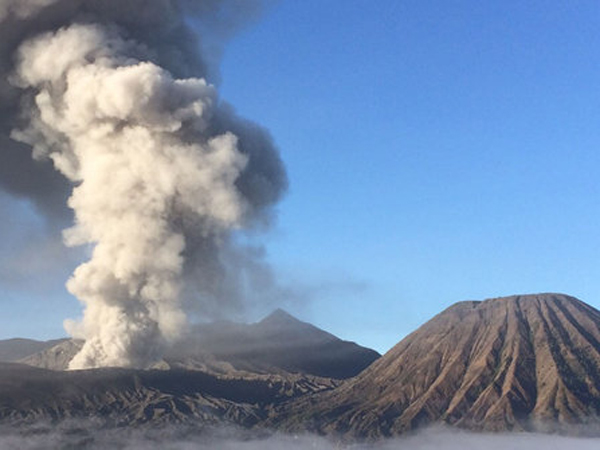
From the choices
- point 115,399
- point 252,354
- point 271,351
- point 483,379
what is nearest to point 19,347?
point 252,354

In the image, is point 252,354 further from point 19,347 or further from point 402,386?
point 19,347

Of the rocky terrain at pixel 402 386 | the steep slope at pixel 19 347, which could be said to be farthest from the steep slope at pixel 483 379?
the steep slope at pixel 19 347

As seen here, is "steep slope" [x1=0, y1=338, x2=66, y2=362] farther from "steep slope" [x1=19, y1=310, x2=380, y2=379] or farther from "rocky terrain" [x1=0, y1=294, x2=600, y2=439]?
"rocky terrain" [x1=0, y1=294, x2=600, y2=439]

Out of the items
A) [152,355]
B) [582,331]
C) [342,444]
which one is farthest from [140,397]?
[582,331]

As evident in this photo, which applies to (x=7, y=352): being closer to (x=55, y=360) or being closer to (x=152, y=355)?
(x=55, y=360)

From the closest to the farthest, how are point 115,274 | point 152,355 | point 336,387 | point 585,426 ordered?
point 115,274, point 152,355, point 585,426, point 336,387

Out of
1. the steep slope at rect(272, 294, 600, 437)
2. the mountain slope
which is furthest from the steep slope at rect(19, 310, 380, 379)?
the steep slope at rect(272, 294, 600, 437)
